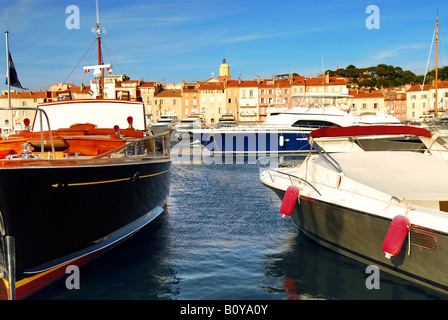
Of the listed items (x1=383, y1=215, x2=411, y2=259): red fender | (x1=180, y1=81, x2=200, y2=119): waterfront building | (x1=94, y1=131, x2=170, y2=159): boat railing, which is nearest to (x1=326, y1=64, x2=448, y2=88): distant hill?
(x1=180, y1=81, x2=200, y2=119): waterfront building

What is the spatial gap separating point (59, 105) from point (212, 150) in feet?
79.4

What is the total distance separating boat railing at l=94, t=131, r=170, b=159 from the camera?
9.67 metres

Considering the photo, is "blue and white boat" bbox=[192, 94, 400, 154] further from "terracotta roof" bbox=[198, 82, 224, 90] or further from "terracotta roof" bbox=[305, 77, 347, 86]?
"terracotta roof" bbox=[198, 82, 224, 90]

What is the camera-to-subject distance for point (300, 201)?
35.4ft

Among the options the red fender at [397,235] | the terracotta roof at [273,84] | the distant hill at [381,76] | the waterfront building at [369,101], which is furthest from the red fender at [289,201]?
the distant hill at [381,76]

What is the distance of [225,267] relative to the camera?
9562 mm

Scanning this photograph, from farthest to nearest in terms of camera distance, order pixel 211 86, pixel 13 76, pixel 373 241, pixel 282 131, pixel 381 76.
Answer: pixel 381 76 < pixel 211 86 < pixel 282 131 < pixel 13 76 < pixel 373 241

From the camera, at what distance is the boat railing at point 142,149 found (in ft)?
31.7

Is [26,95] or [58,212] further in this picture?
[26,95]

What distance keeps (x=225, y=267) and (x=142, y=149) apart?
3904mm

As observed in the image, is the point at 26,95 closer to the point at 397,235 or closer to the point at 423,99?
the point at 423,99

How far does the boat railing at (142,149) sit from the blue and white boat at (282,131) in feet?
72.0

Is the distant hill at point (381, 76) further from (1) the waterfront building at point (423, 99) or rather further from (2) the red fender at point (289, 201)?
(2) the red fender at point (289, 201)

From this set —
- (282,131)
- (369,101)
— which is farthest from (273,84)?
(282,131)
